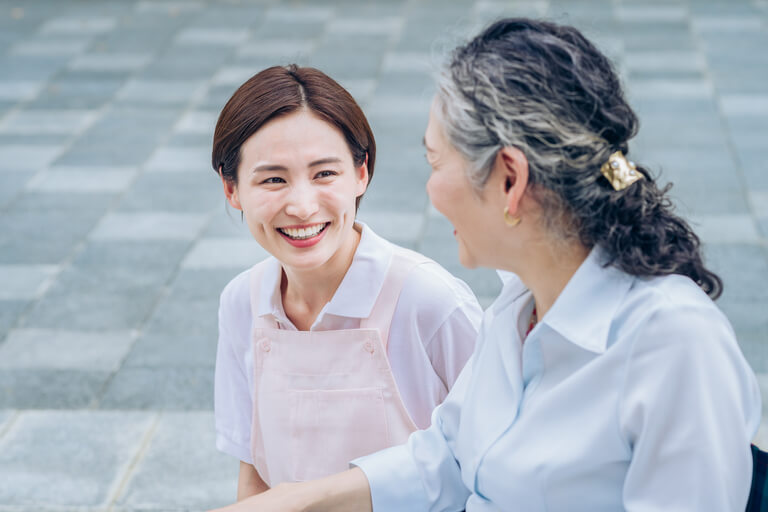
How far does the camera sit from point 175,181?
5.72m

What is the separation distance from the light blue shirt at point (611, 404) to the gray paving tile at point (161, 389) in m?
2.25

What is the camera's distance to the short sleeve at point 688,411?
1.33m

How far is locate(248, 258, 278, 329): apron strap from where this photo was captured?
2090mm

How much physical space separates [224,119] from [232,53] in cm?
600

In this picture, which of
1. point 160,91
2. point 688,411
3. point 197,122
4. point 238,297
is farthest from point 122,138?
point 688,411

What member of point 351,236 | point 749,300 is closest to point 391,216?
point 749,300

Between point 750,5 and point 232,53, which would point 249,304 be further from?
point 750,5

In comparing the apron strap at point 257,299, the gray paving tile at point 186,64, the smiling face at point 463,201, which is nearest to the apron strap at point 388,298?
the apron strap at point 257,299

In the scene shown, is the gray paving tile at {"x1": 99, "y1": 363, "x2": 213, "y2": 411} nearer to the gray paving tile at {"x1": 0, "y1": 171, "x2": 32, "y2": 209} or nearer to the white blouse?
the white blouse

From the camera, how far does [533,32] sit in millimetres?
1445

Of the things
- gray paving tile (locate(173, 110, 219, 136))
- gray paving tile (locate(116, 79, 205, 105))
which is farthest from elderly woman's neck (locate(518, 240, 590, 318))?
gray paving tile (locate(116, 79, 205, 105))

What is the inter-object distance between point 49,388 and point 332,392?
223cm

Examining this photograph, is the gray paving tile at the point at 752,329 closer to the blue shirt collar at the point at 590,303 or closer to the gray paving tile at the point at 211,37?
the blue shirt collar at the point at 590,303

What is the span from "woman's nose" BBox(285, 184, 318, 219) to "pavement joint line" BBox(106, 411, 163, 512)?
1.71 metres
